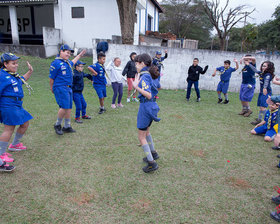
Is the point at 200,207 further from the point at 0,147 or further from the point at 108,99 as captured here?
the point at 108,99

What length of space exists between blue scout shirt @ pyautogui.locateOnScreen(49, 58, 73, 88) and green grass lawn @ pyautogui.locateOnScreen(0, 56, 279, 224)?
127cm

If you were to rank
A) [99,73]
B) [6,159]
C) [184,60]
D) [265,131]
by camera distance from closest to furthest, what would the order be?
1. [6,159]
2. [265,131]
3. [99,73]
4. [184,60]

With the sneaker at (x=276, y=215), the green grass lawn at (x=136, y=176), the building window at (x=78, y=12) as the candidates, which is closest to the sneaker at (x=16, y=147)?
the green grass lawn at (x=136, y=176)

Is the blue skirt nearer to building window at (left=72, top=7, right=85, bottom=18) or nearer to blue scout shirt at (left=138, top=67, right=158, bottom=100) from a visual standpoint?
blue scout shirt at (left=138, top=67, right=158, bottom=100)

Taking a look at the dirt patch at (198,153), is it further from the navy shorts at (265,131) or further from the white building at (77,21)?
the white building at (77,21)

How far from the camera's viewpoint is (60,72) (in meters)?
4.71

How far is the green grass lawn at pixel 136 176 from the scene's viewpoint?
2.76 metres

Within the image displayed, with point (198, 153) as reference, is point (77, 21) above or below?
above

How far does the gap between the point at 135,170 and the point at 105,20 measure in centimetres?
1567

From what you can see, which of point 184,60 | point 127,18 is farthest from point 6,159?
point 127,18

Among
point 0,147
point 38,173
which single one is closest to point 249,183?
point 38,173

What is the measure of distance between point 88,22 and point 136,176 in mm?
16330

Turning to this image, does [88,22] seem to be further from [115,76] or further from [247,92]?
[247,92]

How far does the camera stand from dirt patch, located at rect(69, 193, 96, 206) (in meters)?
2.92
